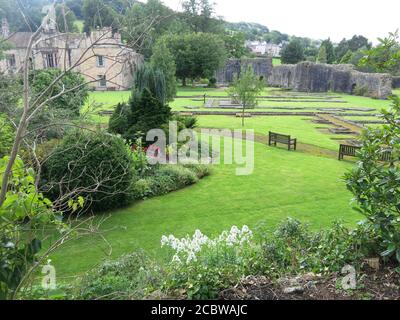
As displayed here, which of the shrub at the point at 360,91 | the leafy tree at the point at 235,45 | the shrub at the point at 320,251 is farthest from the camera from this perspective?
the leafy tree at the point at 235,45

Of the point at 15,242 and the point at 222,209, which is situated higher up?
the point at 15,242

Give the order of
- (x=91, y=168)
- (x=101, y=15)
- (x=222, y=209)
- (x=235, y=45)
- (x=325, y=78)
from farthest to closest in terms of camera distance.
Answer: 1. (x=235, y=45)
2. (x=325, y=78)
3. (x=222, y=209)
4. (x=91, y=168)
5. (x=101, y=15)

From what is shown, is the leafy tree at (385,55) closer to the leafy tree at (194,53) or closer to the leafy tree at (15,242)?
the leafy tree at (15,242)

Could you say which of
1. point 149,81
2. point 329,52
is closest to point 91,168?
point 149,81

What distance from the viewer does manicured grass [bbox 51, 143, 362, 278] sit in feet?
23.9

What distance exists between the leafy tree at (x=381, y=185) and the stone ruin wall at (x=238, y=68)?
5777 centimetres

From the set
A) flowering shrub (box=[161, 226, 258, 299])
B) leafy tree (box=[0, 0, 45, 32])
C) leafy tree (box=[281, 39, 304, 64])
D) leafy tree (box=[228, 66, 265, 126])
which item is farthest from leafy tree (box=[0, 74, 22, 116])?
leafy tree (box=[281, 39, 304, 64])

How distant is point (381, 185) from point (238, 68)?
5944 centimetres

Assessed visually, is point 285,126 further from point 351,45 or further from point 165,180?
point 351,45

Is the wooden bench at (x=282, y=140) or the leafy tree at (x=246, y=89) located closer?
the wooden bench at (x=282, y=140)

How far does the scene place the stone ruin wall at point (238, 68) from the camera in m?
61.2

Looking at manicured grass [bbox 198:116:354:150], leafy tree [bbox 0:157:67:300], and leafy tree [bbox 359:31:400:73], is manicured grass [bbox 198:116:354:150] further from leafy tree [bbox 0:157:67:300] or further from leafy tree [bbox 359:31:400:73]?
leafy tree [bbox 0:157:67:300]

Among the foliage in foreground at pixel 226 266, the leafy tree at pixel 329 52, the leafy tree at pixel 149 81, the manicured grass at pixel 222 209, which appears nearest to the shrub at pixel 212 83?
the leafy tree at pixel 329 52

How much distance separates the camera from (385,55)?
440cm
